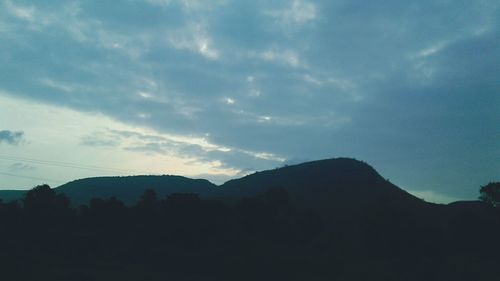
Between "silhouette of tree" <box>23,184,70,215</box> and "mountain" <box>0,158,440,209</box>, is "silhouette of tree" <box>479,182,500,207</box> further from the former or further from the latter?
"silhouette of tree" <box>23,184,70,215</box>

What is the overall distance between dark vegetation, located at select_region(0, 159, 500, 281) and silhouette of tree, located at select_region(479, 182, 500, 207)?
62cm

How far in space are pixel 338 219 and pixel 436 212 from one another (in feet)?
120

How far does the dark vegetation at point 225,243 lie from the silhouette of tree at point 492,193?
622 millimetres

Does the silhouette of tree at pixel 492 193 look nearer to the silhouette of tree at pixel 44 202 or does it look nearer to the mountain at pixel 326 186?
the mountain at pixel 326 186

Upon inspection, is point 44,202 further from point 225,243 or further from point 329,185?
point 329,185

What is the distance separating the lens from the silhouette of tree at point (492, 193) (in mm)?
89312

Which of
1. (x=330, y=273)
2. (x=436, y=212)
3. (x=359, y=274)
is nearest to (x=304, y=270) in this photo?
(x=330, y=273)

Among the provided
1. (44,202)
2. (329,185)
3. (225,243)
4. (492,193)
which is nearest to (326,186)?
(329,185)

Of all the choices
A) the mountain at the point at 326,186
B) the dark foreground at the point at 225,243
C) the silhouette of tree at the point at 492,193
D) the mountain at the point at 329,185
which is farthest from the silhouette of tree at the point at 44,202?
the silhouette of tree at the point at 492,193

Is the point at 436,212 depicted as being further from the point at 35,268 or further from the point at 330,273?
the point at 35,268

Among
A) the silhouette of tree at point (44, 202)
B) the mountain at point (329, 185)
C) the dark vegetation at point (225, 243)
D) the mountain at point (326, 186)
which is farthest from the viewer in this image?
the mountain at point (329, 185)

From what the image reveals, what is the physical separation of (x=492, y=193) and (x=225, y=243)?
209ft

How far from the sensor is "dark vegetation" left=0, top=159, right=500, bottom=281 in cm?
5422

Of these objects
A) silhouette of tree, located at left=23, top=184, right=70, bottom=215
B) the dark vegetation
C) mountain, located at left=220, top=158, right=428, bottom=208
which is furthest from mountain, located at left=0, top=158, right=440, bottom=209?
silhouette of tree, located at left=23, top=184, right=70, bottom=215
